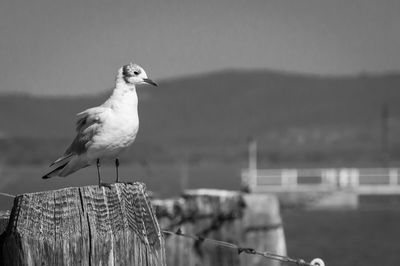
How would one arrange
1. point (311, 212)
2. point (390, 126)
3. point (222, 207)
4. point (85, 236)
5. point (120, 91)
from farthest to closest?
1. point (390, 126)
2. point (311, 212)
3. point (222, 207)
4. point (120, 91)
5. point (85, 236)

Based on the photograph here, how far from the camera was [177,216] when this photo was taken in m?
11.2

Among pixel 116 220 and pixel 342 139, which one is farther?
pixel 342 139

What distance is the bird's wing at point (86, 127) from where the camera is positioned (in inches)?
263

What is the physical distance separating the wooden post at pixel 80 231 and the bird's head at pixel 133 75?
2.54 m

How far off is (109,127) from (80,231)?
2445mm

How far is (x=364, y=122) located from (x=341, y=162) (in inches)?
2225

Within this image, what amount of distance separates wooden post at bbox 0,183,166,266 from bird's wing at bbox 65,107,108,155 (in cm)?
241

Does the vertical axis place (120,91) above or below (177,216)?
above

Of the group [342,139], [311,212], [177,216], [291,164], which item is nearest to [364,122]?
[342,139]

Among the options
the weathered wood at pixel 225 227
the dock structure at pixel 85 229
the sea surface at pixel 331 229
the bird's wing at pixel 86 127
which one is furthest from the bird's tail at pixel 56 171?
the sea surface at pixel 331 229

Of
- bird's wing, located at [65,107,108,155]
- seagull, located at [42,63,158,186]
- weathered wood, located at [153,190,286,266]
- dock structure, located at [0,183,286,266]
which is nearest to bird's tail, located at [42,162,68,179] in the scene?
seagull, located at [42,63,158,186]

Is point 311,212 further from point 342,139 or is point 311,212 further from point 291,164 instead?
point 342,139

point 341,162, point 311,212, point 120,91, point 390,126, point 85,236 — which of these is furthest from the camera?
point 390,126

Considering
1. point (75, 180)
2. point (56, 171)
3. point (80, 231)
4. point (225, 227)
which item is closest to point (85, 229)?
point (80, 231)
